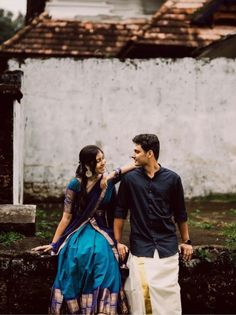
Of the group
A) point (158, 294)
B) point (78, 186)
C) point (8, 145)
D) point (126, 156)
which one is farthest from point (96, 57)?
point (158, 294)

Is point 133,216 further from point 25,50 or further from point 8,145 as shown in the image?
point 25,50

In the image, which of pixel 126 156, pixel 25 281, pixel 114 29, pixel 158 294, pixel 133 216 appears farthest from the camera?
pixel 114 29

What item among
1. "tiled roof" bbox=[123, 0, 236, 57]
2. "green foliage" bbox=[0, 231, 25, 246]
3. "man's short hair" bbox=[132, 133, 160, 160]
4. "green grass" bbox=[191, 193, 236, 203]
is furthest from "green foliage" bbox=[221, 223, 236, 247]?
"tiled roof" bbox=[123, 0, 236, 57]

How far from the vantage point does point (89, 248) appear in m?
4.06

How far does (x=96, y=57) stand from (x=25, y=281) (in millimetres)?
5746

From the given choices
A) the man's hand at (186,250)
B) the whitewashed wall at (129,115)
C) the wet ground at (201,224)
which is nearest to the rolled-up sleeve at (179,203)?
the man's hand at (186,250)

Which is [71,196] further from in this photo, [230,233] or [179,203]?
[230,233]

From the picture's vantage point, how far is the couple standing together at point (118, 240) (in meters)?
3.94

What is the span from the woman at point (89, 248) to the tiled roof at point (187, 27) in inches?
230

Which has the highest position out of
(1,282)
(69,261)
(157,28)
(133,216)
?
(157,28)

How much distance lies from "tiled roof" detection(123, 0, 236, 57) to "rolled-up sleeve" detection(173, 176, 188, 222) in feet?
19.5

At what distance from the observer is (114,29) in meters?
11.4

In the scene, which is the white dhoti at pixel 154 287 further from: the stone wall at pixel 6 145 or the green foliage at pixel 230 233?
the stone wall at pixel 6 145

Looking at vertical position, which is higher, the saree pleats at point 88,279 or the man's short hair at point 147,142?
the man's short hair at point 147,142
